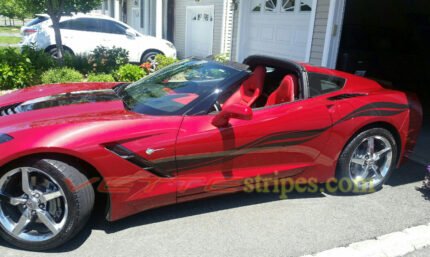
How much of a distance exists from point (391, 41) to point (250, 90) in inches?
373

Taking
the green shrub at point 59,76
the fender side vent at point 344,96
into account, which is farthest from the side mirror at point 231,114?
the green shrub at point 59,76

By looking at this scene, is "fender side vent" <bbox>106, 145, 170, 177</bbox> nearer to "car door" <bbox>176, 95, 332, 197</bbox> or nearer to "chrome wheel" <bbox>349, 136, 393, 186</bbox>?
"car door" <bbox>176, 95, 332, 197</bbox>

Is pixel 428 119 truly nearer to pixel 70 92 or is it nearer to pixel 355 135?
pixel 355 135

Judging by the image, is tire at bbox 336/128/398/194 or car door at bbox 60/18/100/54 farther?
car door at bbox 60/18/100/54

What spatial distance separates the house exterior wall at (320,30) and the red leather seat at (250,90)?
3.71 meters

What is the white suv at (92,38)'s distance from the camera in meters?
10.1

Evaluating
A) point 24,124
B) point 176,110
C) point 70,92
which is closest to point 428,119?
point 176,110

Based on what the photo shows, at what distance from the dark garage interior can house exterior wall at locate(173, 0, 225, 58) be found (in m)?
3.95

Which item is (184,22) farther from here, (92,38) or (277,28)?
(277,28)

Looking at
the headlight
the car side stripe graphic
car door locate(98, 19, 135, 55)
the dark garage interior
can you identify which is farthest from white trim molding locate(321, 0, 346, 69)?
car door locate(98, 19, 135, 55)

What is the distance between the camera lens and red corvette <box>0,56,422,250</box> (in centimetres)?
253

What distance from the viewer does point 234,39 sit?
10.9 meters

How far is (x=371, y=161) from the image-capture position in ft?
12.2

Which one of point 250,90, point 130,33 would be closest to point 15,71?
point 130,33
